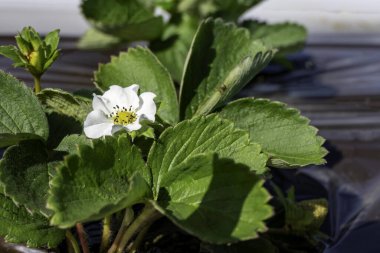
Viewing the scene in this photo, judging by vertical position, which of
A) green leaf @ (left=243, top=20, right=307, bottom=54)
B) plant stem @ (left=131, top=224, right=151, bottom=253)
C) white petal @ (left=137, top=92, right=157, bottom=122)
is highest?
white petal @ (left=137, top=92, right=157, bottom=122)

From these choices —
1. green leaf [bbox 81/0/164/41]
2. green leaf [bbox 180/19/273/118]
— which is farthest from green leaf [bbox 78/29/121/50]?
green leaf [bbox 180/19/273/118]

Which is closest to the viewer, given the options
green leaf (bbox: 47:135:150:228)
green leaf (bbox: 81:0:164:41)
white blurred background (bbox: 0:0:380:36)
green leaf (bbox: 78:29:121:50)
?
green leaf (bbox: 47:135:150:228)

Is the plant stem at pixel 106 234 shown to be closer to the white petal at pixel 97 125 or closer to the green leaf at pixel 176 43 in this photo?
the white petal at pixel 97 125

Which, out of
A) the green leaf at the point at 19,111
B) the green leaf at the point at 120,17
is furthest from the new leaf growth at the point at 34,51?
the green leaf at the point at 120,17

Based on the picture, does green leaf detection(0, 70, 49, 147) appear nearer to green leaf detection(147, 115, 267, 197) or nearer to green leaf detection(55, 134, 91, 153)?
green leaf detection(55, 134, 91, 153)

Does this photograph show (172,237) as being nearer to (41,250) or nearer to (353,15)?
(41,250)
